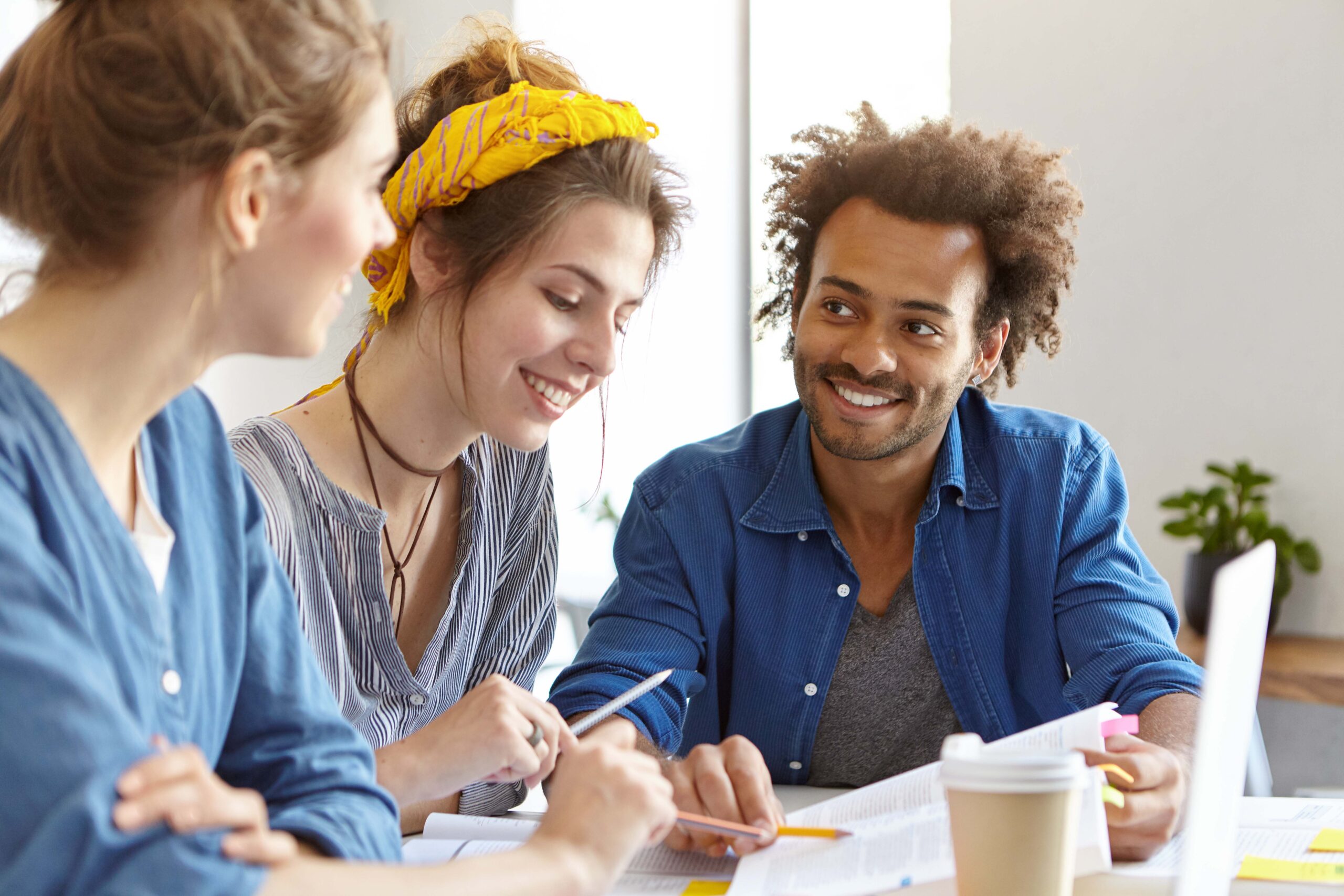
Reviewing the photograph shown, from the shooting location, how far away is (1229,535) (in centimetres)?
302

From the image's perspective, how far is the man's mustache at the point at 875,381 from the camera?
167 cm

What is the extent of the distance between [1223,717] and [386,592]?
0.91 metres

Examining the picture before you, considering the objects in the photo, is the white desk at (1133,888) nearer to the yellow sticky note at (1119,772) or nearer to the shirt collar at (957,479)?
the yellow sticky note at (1119,772)

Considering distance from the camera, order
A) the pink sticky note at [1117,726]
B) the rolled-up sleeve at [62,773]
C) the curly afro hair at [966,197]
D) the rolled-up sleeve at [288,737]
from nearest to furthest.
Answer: the rolled-up sleeve at [62,773]
the rolled-up sleeve at [288,737]
the pink sticky note at [1117,726]
the curly afro hair at [966,197]

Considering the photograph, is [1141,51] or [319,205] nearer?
[319,205]

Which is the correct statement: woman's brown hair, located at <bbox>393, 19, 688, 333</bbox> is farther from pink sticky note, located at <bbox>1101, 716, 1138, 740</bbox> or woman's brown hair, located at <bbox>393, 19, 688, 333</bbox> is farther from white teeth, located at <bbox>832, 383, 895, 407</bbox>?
pink sticky note, located at <bbox>1101, 716, 1138, 740</bbox>

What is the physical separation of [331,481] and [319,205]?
0.57 m

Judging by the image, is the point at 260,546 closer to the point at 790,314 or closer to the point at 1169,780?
the point at 1169,780

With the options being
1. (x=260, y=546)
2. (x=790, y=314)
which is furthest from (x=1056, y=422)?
(x=260, y=546)

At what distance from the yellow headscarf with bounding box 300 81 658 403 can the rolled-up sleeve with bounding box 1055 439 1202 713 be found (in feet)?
2.71

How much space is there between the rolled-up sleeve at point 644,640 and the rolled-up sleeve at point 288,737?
56cm

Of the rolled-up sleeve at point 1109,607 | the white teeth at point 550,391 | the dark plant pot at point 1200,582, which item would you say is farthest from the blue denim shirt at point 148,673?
the dark plant pot at point 1200,582

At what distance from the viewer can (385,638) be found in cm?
129

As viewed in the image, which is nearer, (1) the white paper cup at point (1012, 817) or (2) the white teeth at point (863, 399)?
(1) the white paper cup at point (1012, 817)
